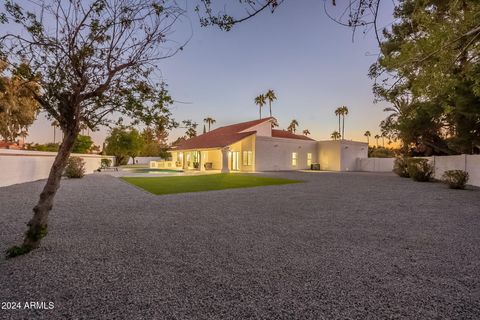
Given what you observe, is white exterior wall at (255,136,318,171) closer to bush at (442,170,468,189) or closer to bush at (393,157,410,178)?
bush at (393,157,410,178)

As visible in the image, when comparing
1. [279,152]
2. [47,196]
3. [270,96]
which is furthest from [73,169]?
[270,96]

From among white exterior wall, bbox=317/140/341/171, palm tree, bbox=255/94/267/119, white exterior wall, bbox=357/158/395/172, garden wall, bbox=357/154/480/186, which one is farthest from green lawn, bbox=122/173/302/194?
palm tree, bbox=255/94/267/119

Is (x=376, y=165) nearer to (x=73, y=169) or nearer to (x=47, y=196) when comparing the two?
(x=73, y=169)

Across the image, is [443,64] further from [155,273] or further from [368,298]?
[155,273]

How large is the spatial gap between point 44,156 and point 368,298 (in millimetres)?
20720

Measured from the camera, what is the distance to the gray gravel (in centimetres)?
260

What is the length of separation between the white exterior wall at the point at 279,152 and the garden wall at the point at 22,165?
18506 mm

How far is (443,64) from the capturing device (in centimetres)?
597

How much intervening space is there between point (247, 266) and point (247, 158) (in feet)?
80.0

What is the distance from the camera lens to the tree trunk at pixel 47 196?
4.09m

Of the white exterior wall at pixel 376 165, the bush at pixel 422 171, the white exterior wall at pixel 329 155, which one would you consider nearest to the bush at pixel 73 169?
the bush at pixel 422 171

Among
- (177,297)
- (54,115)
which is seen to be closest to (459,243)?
(177,297)

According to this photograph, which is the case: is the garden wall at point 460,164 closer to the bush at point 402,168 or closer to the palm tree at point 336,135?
the bush at point 402,168

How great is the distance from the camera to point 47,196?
412cm
